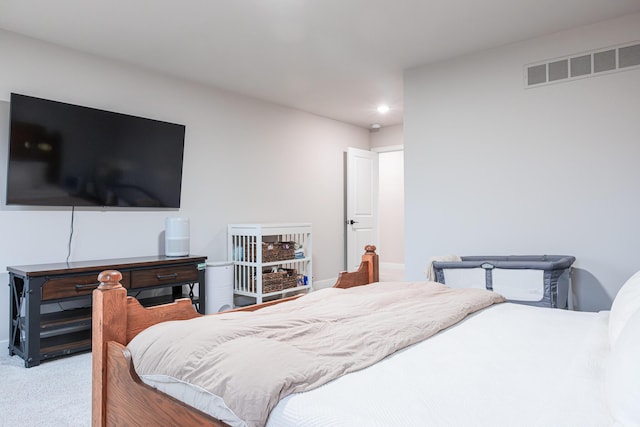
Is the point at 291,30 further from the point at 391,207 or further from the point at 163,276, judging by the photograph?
the point at 391,207

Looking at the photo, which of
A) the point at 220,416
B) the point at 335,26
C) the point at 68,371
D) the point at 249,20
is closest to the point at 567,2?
the point at 335,26

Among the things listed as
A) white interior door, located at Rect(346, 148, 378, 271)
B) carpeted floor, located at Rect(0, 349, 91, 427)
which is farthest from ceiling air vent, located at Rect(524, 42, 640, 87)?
carpeted floor, located at Rect(0, 349, 91, 427)

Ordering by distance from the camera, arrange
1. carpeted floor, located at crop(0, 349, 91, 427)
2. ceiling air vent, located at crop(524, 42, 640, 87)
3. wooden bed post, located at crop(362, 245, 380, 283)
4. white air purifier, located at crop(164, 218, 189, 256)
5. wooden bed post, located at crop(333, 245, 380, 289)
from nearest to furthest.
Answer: carpeted floor, located at crop(0, 349, 91, 427)
wooden bed post, located at crop(333, 245, 380, 289)
wooden bed post, located at crop(362, 245, 380, 283)
ceiling air vent, located at crop(524, 42, 640, 87)
white air purifier, located at crop(164, 218, 189, 256)

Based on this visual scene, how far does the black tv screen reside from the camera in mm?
3109

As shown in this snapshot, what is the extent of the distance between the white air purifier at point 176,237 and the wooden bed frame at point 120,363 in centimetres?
239

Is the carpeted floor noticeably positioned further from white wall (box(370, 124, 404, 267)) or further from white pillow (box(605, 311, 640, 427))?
white wall (box(370, 124, 404, 267))

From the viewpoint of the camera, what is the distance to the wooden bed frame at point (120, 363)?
3.98 feet

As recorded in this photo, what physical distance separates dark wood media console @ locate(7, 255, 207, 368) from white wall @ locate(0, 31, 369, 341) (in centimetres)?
26

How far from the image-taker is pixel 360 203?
242 inches

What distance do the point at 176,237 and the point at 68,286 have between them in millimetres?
1062

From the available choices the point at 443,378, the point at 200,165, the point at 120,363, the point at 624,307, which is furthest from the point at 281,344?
the point at 200,165

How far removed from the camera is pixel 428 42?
3.43 m

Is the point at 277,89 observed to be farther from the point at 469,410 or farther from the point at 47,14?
the point at 469,410

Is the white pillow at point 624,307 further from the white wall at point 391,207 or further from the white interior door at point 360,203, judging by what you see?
the white wall at point 391,207
